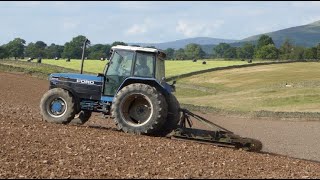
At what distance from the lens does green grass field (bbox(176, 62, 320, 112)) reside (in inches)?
1447

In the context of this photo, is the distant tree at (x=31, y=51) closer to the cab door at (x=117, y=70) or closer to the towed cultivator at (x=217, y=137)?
the cab door at (x=117, y=70)

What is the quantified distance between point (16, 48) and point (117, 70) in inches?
3426

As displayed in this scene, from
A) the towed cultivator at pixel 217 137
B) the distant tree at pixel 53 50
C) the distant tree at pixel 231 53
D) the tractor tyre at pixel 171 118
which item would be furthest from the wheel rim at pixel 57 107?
the distant tree at pixel 231 53

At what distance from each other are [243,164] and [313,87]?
113 ft

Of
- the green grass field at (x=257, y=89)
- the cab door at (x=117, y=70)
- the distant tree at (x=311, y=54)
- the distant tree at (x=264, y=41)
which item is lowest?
the green grass field at (x=257, y=89)

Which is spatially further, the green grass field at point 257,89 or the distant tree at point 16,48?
the distant tree at point 16,48

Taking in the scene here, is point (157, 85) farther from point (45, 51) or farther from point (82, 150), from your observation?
point (45, 51)

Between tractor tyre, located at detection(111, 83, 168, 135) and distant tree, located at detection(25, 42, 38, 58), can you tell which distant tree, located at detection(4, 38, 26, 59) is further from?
tractor tyre, located at detection(111, 83, 168, 135)

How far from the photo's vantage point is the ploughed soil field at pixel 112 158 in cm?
785

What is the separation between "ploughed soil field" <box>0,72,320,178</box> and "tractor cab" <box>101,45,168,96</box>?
5.48ft

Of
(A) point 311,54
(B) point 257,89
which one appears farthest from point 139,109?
(A) point 311,54

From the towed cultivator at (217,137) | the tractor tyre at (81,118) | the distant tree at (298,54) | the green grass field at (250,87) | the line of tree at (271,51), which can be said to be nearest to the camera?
the towed cultivator at (217,137)

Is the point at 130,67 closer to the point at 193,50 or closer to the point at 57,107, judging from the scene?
the point at 57,107

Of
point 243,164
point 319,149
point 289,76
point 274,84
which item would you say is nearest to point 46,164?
point 243,164
